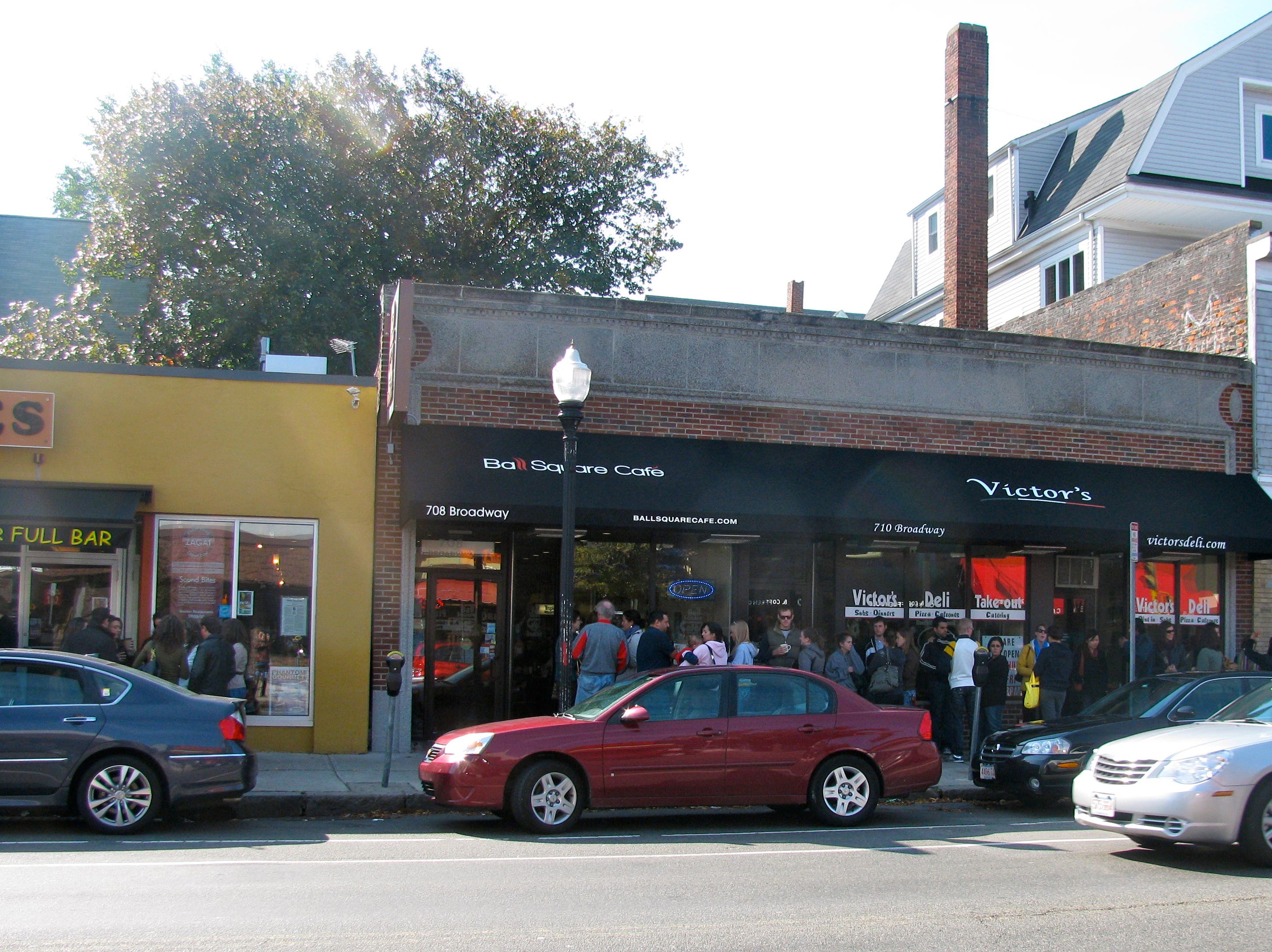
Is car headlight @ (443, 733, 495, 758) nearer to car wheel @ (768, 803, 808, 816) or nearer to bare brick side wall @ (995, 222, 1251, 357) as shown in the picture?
car wheel @ (768, 803, 808, 816)

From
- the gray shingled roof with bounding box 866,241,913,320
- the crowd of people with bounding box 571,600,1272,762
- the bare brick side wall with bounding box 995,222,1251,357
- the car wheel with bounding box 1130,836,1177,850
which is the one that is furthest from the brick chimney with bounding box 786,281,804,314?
the car wheel with bounding box 1130,836,1177,850

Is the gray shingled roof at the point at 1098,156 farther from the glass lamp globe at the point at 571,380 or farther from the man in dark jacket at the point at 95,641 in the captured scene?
the man in dark jacket at the point at 95,641

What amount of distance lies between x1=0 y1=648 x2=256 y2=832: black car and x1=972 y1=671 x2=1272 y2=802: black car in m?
7.18

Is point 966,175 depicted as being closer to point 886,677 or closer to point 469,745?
point 886,677

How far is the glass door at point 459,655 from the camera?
1464 cm

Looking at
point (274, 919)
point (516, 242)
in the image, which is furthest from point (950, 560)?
point (516, 242)

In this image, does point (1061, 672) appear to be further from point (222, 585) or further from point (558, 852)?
point (222, 585)

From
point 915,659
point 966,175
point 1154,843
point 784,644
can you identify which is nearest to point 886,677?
point 915,659

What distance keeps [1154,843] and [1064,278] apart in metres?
19.2

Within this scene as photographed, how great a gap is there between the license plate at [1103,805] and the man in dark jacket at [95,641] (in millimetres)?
9055

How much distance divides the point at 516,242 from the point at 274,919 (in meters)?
23.8

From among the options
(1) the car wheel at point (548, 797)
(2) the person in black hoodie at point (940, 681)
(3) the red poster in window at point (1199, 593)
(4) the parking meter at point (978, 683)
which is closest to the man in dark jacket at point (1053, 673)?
(4) the parking meter at point (978, 683)

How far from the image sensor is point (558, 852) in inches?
339

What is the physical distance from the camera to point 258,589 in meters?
13.9
